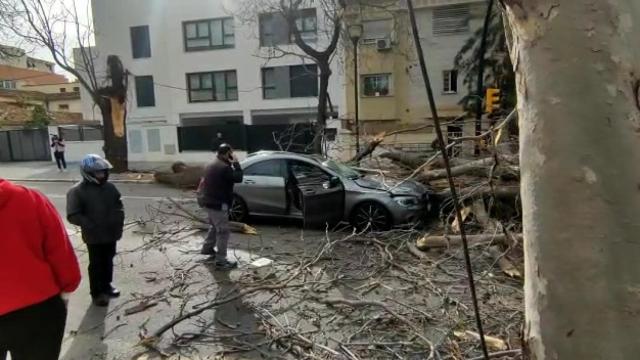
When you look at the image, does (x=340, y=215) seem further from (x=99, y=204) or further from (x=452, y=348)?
(x=452, y=348)

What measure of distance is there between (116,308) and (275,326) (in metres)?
1.98

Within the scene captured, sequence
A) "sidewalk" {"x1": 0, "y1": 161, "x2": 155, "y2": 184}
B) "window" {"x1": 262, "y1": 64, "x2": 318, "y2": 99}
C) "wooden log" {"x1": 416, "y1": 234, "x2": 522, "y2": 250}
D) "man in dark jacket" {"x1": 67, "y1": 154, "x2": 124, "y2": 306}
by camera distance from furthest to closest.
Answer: "window" {"x1": 262, "y1": 64, "x2": 318, "y2": 99} → "sidewalk" {"x1": 0, "y1": 161, "x2": 155, "y2": 184} → "wooden log" {"x1": 416, "y1": 234, "x2": 522, "y2": 250} → "man in dark jacket" {"x1": 67, "y1": 154, "x2": 124, "y2": 306}

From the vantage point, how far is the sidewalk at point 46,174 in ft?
60.0

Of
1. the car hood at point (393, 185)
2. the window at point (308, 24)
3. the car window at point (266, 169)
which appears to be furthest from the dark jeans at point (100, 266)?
the window at point (308, 24)

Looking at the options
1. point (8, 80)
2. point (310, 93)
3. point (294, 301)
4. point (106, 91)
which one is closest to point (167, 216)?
point (294, 301)

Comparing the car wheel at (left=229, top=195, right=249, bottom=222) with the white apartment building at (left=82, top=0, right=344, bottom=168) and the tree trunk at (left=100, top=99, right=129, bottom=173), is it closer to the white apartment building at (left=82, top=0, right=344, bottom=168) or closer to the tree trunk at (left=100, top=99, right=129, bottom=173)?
the tree trunk at (left=100, top=99, right=129, bottom=173)

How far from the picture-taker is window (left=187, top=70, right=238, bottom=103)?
94.0ft

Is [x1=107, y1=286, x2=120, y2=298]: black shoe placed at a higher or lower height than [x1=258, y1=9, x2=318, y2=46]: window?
lower

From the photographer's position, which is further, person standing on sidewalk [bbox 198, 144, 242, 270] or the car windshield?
the car windshield

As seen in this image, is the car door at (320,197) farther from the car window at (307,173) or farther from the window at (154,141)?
the window at (154,141)

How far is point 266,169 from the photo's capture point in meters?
9.22

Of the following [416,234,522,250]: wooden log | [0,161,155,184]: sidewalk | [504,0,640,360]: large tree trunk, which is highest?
[504,0,640,360]: large tree trunk

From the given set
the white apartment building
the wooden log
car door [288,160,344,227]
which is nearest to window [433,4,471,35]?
the white apartment building

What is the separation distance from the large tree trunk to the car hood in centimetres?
693
